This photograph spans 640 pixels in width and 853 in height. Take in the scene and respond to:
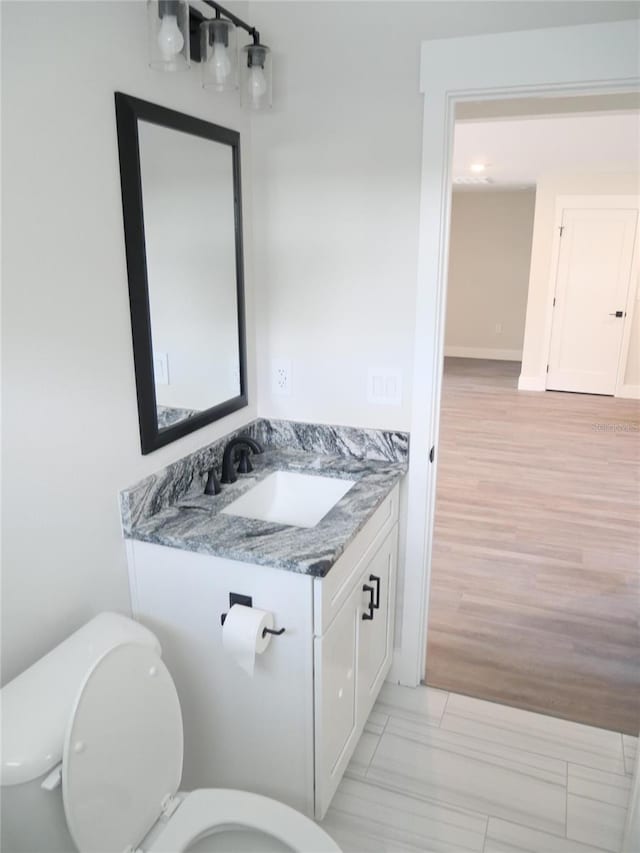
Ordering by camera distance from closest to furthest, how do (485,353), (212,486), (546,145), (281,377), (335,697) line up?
(335,697), (212,486), (281,377), (546,145), (485,353)

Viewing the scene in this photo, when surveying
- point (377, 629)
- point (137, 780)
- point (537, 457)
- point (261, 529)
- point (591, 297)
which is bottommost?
point (537, 457)

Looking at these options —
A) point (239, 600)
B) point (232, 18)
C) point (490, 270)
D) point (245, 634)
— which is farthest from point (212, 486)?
point (490, 270)

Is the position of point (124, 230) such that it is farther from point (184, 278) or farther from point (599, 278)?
point (599, 278)

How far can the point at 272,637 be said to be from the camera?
1.57 m

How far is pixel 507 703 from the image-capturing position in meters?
2.30

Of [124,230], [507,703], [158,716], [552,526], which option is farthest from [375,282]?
[552,526]

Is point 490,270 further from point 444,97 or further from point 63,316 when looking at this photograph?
point 63,316

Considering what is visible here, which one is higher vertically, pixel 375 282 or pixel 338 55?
pixel 338 55

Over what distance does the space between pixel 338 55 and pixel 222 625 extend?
1.72 metres

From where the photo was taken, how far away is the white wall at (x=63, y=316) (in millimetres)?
1214

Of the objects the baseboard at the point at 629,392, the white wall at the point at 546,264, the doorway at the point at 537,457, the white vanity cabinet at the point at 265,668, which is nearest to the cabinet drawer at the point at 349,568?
the white vanity cabinet at the point at 265,668

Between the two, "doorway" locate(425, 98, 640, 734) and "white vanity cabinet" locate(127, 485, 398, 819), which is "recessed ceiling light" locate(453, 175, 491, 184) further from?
"white vanity cabinet" locate(127, 485, 398, 819)

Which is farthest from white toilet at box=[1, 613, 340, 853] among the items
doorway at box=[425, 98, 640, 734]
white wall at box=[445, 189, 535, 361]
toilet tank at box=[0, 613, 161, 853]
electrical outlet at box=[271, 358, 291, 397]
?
white wall at box=[445, 189, 535, 361]

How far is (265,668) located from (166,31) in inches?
61.5
